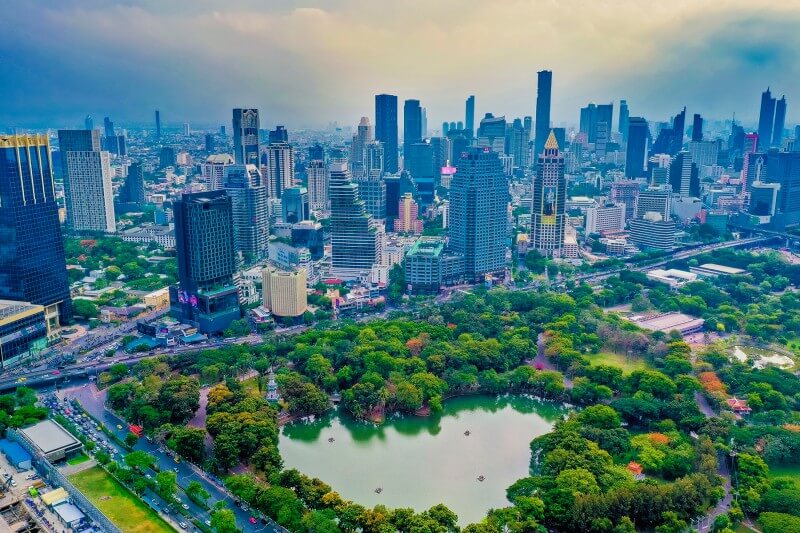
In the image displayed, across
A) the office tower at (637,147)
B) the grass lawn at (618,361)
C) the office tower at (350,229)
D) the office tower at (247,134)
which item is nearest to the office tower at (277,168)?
the office tower at (247,134)

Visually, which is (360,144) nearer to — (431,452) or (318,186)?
(318,186)

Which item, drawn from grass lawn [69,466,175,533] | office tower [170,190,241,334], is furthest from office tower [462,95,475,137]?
grass lawn [69,466,175,533]

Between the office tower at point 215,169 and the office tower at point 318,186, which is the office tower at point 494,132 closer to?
the office tower at point 318,186

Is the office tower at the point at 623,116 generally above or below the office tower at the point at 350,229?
above

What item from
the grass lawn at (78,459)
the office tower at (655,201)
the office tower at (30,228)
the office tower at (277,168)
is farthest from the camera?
the office tower at (277,168)

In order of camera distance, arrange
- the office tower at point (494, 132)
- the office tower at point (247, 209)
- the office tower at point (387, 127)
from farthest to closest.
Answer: the office tower at point (494, 132) → the office tower at point (387, 127) → the office tower at point (247, 209)

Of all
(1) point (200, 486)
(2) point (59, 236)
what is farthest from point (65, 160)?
(1) point (200, 486)

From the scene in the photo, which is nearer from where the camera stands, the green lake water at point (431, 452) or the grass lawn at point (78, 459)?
the green lake water at point (431, 452)
